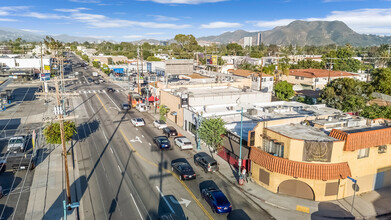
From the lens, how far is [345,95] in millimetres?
48625

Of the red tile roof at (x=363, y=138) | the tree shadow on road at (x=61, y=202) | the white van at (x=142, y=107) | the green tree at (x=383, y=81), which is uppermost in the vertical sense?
the green tree at (x=383, y=81)

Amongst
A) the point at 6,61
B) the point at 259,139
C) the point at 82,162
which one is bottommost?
the point at 82,162

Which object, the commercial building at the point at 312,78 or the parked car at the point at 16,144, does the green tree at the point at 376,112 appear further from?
the parked car at the point at 16,144

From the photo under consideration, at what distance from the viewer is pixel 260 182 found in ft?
88.8

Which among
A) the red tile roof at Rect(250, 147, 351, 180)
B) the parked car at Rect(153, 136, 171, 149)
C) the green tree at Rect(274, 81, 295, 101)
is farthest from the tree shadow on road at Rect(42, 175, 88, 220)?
the green tree at Rect(274, 81, 295, 101)

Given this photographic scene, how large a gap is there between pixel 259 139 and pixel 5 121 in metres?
45.2

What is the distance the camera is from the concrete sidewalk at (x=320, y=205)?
22438mm

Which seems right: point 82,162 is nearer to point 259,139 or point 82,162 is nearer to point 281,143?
point 259,139

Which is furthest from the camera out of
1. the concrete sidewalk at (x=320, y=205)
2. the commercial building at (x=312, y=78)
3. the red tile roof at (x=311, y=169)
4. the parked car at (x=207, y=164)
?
the commercial building at (x=312, y=78)

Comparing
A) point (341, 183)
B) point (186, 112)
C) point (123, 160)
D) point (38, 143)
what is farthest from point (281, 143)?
point (38, 143)

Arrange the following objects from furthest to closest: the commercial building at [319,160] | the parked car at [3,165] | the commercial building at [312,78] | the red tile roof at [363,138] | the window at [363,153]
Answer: the commercial building at [312,78] → the parked car at [3,165] → the window at [363,153] → the red tile roof at [363,138] → the commercial building at [319,160]

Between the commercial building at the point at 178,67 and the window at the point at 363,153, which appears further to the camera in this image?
the commercial building at the point at 178,67

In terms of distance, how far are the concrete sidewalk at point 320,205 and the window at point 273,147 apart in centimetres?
363

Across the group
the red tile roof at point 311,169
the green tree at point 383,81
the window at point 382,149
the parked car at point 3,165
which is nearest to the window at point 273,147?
the red tile roof at point 311,169
